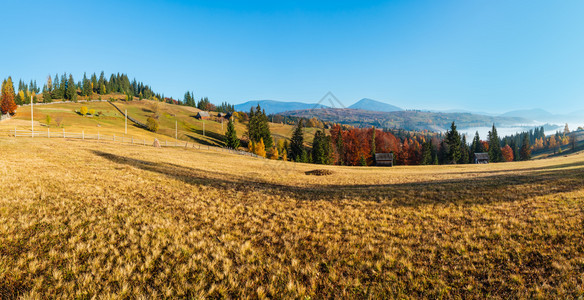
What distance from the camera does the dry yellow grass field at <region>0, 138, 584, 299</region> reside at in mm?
5051

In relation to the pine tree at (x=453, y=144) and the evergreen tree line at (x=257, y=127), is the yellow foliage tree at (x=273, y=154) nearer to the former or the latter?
the evergreen tree line at (x=257, y=127)

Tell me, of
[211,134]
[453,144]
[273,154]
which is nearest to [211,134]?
[211,134]

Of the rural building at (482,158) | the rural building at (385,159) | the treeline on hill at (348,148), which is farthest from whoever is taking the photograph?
the rural building at (482,158)

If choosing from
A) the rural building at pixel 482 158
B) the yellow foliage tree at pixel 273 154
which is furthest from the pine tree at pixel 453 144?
the yellow foliage tree at pixel 273 154

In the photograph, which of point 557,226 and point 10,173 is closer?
point 557,226

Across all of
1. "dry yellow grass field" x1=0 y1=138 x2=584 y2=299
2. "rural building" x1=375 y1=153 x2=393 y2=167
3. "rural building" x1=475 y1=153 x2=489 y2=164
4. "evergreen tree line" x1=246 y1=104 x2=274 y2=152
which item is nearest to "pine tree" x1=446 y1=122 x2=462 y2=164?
"rural building" x1=475 y1=153 x2=489 y2=164

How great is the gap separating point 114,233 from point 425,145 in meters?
113

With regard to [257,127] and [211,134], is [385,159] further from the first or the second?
[211,134]

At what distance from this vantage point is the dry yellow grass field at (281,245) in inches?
199

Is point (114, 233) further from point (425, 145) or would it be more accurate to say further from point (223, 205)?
point (425, 145)

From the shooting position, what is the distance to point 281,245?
7.36 metres

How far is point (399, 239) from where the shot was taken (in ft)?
25.1

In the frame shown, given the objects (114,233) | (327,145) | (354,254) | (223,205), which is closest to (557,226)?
(354,254)

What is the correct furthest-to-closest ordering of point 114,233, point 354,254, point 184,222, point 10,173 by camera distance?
point 10,173
point 184,222
point 114,233
point 354,254
